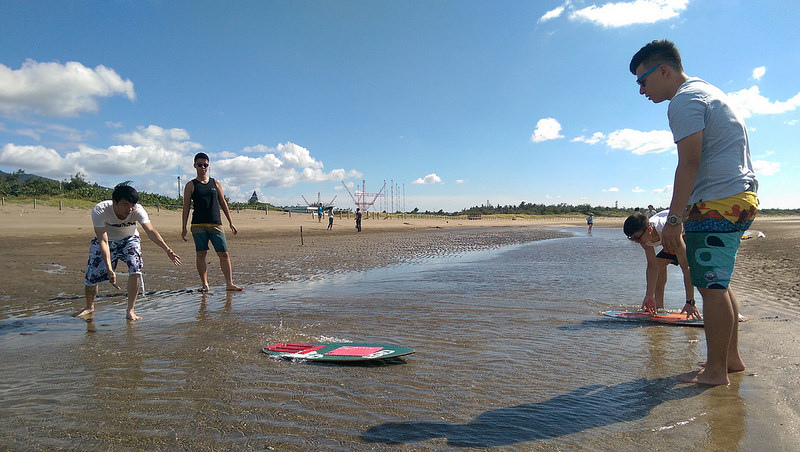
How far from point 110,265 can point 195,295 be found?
6.62ft

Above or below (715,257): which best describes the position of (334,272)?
below

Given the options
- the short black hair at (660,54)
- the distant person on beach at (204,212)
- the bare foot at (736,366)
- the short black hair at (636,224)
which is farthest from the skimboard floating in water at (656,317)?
the distant person on beach at (204,212)

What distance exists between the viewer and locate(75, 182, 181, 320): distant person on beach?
5.02 meters

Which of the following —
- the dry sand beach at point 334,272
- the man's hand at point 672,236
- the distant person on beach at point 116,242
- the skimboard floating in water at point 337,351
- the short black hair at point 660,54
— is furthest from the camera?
the distant person on beach at point 116,242

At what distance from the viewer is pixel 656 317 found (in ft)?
16.7

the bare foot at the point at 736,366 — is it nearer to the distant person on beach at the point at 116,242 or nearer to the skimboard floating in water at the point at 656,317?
the skimboard floating in water at the point at 656,317

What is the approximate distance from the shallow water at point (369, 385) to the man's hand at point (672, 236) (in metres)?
0.98

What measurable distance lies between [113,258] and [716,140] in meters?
6.43

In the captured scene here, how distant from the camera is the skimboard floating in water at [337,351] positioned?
11.5 ft

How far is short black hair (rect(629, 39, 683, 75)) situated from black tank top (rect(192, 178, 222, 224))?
6.44m

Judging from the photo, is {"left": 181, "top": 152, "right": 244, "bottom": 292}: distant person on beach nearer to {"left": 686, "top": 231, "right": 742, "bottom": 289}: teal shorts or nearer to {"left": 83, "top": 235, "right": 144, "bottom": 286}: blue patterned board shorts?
{"left": 83, "top": 235, "right": 144, "bottom": 286}: blue patterned board shorts

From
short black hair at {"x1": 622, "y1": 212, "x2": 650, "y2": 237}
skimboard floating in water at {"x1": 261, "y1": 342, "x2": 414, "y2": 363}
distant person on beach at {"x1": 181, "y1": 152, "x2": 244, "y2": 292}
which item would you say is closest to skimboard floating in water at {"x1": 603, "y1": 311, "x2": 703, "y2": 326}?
short black hair at {"x1": 622, "y1": 212, "x2": 650, "y2": 237}

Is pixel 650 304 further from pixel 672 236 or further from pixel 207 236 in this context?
pixel 207 236

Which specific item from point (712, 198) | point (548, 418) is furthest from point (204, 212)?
point (712, 198)
